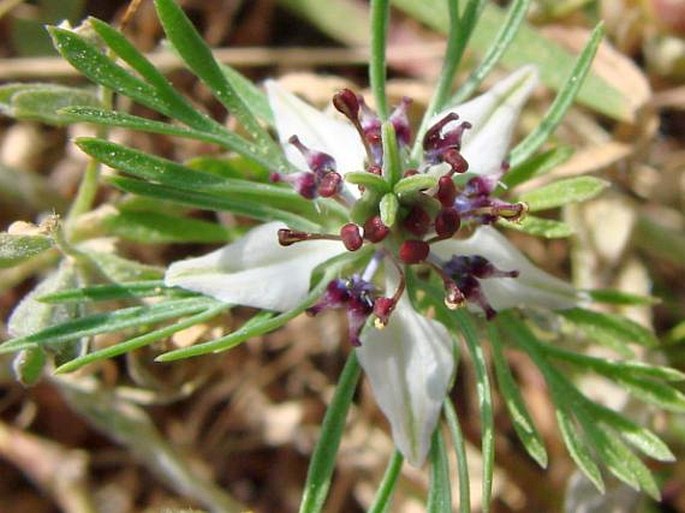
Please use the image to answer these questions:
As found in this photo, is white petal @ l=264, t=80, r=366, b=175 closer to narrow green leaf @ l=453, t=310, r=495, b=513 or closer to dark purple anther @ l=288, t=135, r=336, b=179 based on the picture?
dark purple anther @ l=288, t=135, r=336, b=179

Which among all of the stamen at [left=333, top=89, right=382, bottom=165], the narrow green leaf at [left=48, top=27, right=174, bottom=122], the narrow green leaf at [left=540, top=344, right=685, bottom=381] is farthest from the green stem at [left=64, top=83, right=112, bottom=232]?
the narrow green leaf at [left=540, top=344, right=685, bottom=381]

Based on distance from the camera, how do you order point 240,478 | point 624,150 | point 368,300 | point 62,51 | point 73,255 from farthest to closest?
point 240,478
point 624,150
point 73,255
point 368,300
point 62,51

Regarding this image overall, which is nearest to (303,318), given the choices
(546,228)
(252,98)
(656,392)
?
(252,98)

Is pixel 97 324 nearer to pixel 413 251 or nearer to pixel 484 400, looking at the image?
pixel 413 251

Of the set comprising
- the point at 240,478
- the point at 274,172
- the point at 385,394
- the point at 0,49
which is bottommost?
the point at 240,478

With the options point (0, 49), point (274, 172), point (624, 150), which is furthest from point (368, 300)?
point (0, 49)

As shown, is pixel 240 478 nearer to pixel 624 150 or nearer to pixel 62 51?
pixel 624 150
